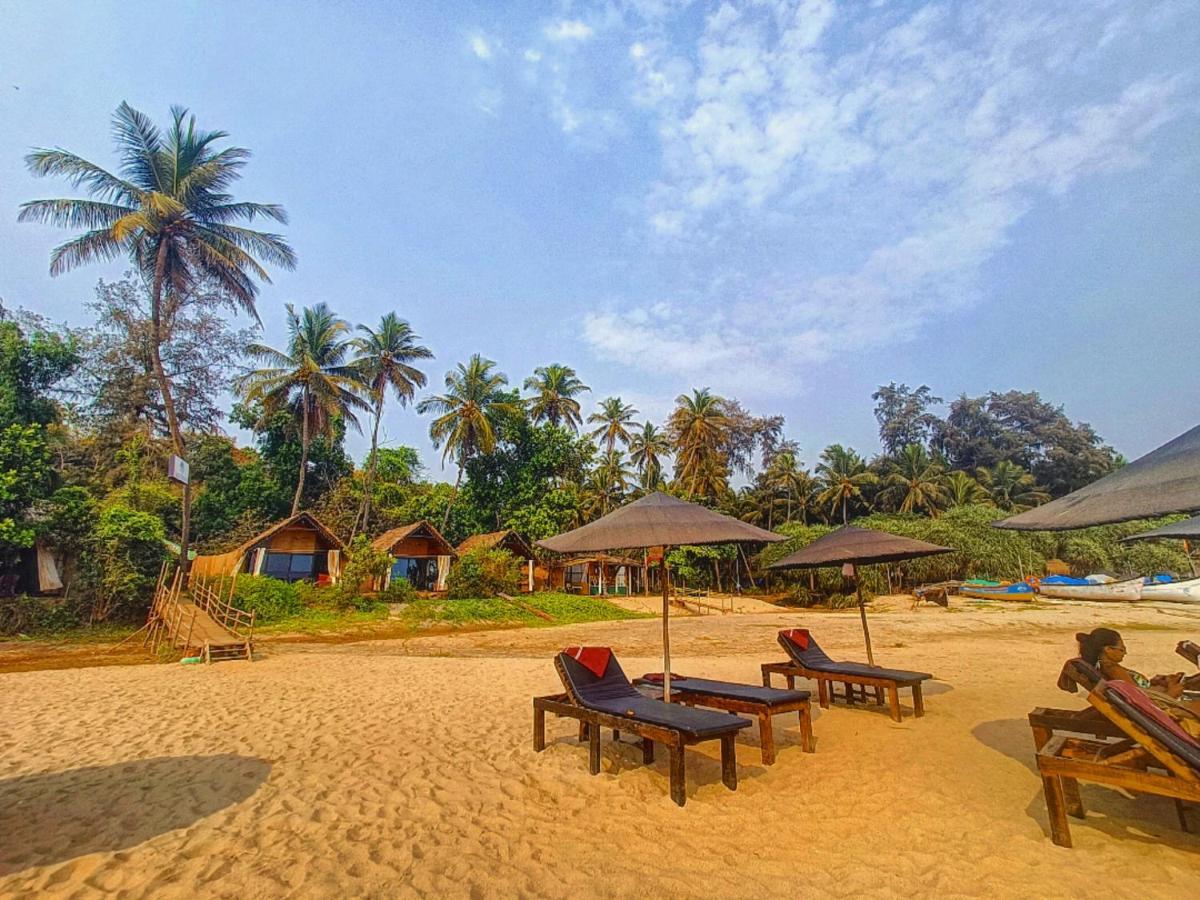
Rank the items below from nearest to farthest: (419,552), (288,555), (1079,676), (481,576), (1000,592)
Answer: (1079,676)
(1000,592)
(481,576)
(288,555)
(419,552)

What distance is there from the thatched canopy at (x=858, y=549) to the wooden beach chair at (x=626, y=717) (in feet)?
9.99

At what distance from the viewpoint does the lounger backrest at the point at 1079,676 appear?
12.2ft

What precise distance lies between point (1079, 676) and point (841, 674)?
2.55m

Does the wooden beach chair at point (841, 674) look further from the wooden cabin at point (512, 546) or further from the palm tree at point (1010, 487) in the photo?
the palm tree at point (1010, 487)

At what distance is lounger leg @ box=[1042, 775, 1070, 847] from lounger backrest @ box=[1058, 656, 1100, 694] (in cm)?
70

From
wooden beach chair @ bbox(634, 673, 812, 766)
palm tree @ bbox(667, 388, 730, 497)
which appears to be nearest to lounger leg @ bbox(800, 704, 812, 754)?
wooden beach chair @ bbox(634, 673, 812, 766)

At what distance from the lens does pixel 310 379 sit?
1022 inches

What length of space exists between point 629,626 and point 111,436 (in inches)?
935

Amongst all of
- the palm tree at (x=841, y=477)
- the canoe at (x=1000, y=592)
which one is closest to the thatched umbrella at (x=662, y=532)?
the canoe at (x=1000, y=592)

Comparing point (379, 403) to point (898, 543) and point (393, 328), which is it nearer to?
point (393, 328)

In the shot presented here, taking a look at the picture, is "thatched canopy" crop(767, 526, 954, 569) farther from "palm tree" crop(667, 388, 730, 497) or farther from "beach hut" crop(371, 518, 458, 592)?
"palm tree" crop(667, 388, 730, 497)

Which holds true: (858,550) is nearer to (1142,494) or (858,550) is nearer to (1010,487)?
(1142,494)

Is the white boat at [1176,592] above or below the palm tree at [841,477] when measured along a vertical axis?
below

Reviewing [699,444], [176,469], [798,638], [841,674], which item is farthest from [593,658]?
[699,444]
